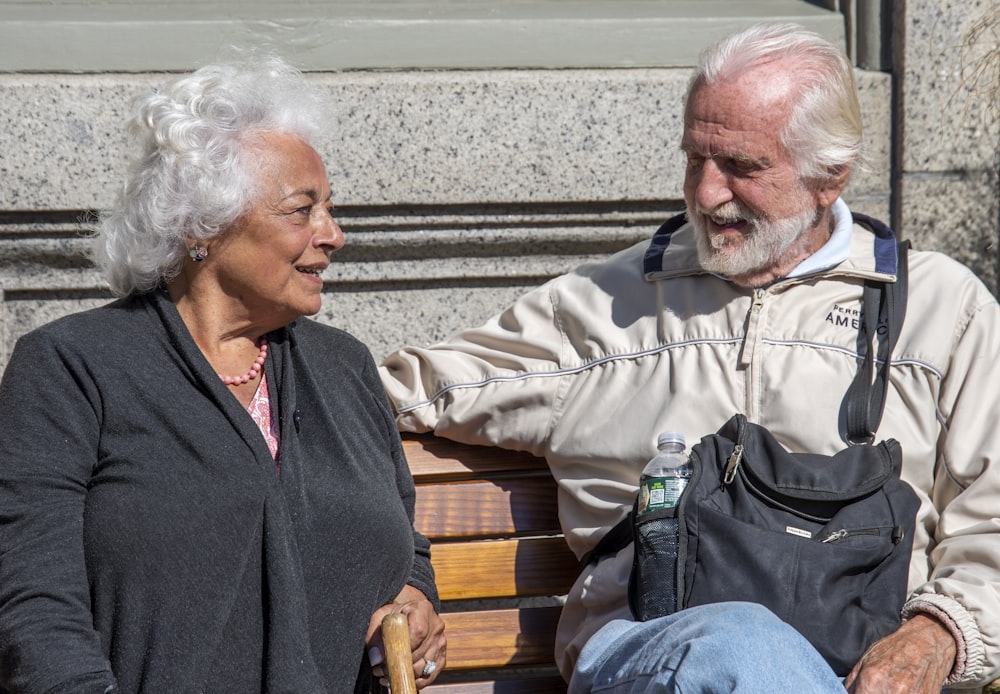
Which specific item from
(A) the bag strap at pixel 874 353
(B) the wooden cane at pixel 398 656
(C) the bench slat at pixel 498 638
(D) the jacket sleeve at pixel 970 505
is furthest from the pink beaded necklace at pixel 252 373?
(D) the jacket sleeve at pixel 970 505

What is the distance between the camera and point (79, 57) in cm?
344

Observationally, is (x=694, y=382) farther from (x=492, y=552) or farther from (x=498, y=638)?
(x=498, y=638)

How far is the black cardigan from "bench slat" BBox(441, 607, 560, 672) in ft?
1.12

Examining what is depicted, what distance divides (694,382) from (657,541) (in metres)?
0.48

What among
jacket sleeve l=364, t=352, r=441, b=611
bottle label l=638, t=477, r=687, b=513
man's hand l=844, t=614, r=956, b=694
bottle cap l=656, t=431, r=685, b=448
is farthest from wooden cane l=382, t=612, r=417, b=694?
man's hand l=844, t=614, r=956, b=694

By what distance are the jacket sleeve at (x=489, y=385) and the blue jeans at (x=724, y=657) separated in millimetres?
662

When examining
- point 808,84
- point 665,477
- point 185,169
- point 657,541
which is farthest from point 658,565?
point 185,169

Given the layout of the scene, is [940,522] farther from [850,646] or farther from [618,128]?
[618,128]

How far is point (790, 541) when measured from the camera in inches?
96.0

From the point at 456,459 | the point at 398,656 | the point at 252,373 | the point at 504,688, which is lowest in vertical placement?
the point at 504,688

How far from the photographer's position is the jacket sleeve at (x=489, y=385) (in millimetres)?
2949

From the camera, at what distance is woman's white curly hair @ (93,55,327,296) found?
8.59 ft

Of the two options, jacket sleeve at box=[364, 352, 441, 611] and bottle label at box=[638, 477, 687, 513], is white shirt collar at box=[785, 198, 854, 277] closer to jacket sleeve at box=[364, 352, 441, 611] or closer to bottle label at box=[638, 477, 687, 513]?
bottle label at box=[638, 477, 687, 513]

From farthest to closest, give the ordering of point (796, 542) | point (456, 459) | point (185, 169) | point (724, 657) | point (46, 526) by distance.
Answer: point (456, 459)
point (185, 169)
point (796, 542)
point (46, 526)
point (724, 657)
